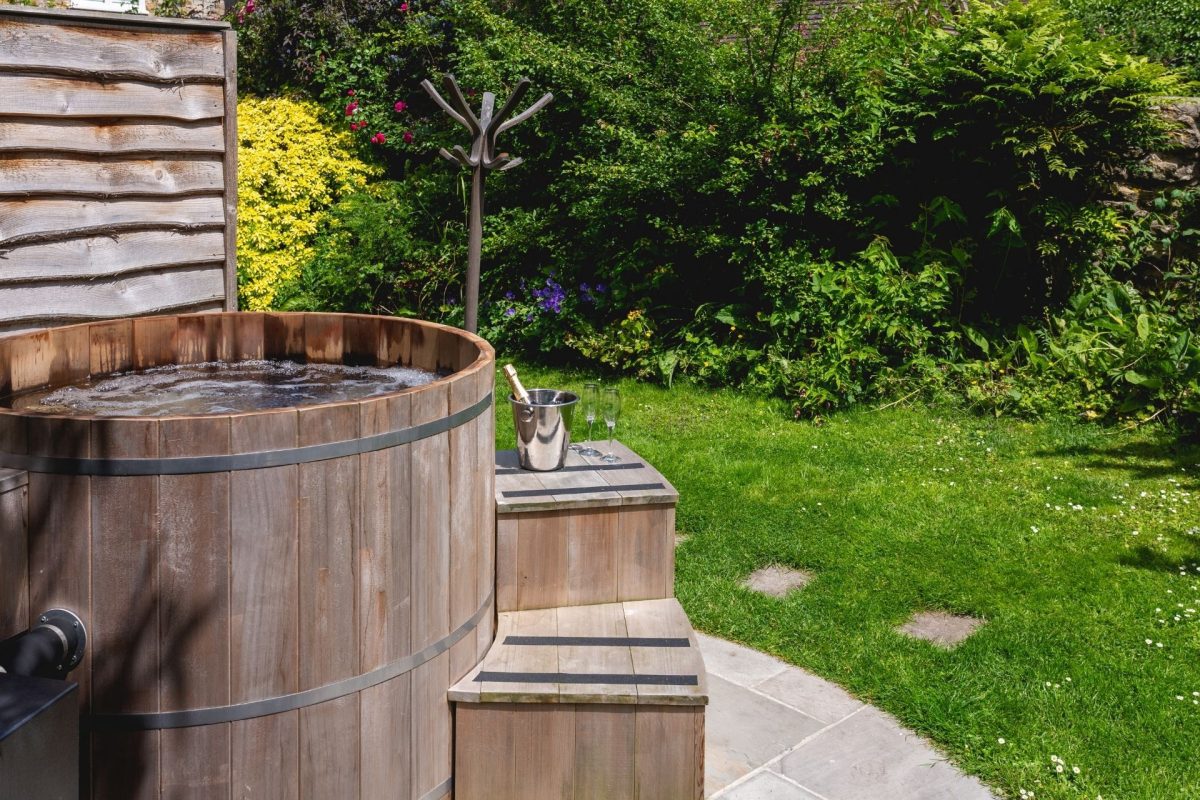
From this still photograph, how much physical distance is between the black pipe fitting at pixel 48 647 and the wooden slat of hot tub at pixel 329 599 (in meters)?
0.47

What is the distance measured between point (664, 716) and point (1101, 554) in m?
2.74

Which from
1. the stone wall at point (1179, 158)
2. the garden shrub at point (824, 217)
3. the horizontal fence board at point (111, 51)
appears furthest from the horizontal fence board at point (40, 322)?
the stone wall at point (1179, 158)

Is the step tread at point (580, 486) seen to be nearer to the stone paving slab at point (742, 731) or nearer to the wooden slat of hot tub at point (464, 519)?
the wooden slat of hot tub at point (464, 519)

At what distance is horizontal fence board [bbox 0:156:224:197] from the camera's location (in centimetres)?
408

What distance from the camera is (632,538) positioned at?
367cm

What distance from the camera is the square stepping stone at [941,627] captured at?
420cm

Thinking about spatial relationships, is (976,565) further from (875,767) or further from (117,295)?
(117,295)

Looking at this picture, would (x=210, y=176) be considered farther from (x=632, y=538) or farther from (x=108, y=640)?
(x=108, y=640)

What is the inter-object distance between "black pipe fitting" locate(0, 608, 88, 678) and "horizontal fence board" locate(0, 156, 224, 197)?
7.53 ft

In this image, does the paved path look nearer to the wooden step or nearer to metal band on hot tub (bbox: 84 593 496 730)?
the wooden step

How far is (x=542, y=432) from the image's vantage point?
3873mm

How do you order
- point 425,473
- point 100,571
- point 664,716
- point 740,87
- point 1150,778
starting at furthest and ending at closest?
point 740,87 → point 1150,778 → point 664,716 → point 425,473 → point 100,571

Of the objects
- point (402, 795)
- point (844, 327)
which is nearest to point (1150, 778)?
point (402, 795)

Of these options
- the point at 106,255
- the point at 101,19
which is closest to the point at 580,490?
the point at 106,255
